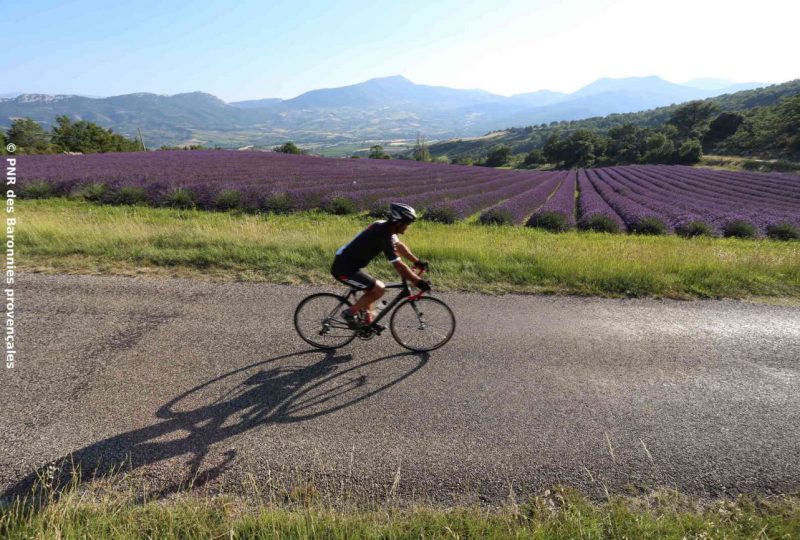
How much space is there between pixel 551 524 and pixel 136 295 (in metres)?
6.66

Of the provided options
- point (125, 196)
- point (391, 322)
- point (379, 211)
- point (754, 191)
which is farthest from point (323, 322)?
point (754, 191)

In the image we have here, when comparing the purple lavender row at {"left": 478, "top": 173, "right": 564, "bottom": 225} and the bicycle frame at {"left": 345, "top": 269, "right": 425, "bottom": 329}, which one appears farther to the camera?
the purple lavender row at {"left": 478, "top": 173, "right": 564, "bottom": 225}

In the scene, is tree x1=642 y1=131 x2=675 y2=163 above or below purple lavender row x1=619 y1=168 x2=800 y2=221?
above

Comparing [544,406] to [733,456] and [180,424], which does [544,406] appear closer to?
[733,456]

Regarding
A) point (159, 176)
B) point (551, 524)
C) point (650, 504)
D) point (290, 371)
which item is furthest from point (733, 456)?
point (159, 176)

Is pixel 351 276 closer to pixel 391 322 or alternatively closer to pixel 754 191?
pixel 391 322

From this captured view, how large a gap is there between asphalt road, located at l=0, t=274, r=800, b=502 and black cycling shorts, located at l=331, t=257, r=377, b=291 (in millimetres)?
921

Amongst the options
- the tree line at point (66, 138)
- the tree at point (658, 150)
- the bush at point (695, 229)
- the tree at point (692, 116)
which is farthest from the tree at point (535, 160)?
the tree line at point (66, 138)

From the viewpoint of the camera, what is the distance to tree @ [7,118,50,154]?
1710 inches

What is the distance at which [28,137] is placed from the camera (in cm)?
4969

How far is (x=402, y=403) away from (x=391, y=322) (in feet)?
4.24

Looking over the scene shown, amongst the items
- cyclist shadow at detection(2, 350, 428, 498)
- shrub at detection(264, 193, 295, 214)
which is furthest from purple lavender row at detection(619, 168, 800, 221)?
cyclist shadow at detection(2, 350, 428, 498)


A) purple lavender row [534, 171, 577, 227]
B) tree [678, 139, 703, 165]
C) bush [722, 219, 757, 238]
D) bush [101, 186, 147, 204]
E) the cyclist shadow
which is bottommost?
the cyclist shadow

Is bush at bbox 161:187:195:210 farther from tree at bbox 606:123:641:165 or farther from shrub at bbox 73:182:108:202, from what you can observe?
tree at bbox 606:123:641:165
